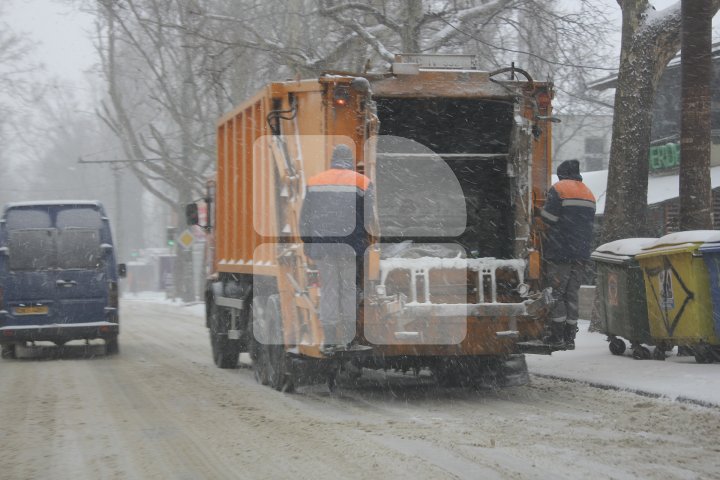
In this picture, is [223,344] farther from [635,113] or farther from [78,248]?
[635,113]

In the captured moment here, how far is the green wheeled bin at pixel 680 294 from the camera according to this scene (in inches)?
404

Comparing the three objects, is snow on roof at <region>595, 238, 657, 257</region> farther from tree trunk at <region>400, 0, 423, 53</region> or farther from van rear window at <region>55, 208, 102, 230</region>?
van rear window at <region>55, 208, 102, 230</region>

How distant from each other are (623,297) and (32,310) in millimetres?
8250

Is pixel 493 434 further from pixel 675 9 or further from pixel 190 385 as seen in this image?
pixel 675 9

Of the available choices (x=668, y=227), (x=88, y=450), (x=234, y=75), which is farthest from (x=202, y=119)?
(x=88, y=450)

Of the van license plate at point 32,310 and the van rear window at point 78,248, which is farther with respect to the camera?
the van rear window at point 78,248

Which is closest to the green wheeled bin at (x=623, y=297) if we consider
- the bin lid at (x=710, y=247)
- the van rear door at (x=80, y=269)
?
the bin lid at (x=710, y=247)

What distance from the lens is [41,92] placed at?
166ft

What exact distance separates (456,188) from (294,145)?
1.95 m

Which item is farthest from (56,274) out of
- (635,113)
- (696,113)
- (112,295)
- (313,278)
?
(696,113)

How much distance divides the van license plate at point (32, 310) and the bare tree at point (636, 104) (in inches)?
318

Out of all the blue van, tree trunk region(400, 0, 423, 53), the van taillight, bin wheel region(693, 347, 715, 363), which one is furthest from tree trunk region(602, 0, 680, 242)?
the blue van

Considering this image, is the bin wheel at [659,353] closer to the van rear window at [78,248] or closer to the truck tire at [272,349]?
the truck tire at [272,349]

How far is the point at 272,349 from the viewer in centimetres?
1033
